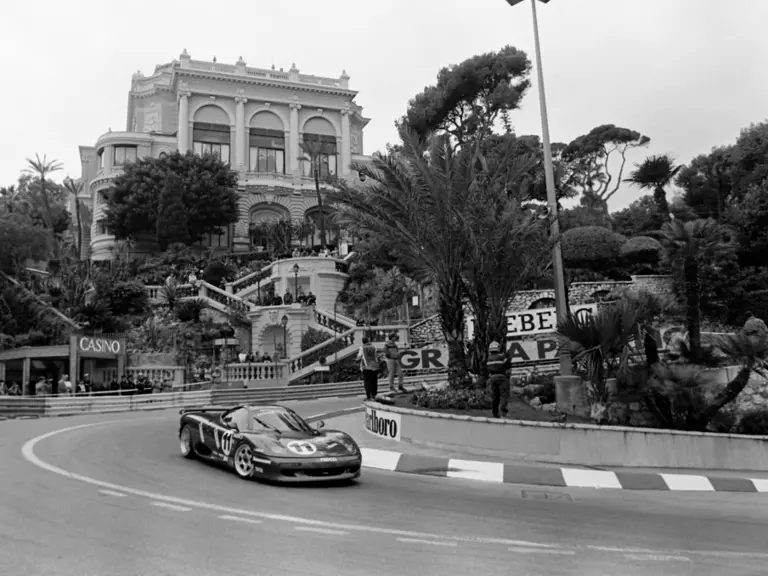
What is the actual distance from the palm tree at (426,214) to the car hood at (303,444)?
6.16 m

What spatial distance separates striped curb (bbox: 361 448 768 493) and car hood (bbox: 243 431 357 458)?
222 cm

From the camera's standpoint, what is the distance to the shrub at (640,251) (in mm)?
38000

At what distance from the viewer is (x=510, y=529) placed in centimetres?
783

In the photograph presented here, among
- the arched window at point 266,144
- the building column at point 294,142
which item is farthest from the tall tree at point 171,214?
the building column at point 294,142

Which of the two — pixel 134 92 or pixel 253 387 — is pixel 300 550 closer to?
pixel 253 387

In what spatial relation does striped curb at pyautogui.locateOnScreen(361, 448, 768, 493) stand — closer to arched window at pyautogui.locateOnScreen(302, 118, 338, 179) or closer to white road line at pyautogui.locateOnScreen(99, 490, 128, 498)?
white road line at pyautogui.locateOnScreen(99, 490, 128, 498)

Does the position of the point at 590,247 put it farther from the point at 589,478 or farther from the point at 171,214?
the point at 171,214

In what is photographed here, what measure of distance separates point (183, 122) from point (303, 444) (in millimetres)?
64352

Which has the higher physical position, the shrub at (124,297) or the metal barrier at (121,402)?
the shrub at (124,297)

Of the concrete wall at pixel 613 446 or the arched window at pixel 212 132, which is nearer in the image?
the concrete wall at pixel 613 446

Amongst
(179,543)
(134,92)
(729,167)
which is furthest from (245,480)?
(134,92)

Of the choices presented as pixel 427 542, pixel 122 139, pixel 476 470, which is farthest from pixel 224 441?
pixel 122 139

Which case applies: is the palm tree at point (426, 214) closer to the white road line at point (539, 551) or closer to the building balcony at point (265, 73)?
the white road line at point (539, 551)

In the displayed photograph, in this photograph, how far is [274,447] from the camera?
33.7 feet
